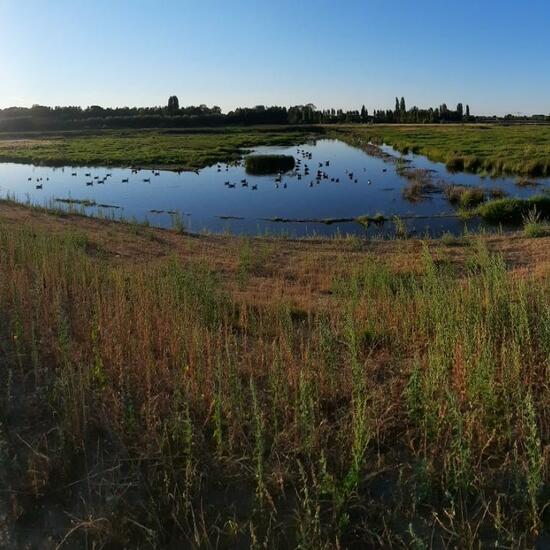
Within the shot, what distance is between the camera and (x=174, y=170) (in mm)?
49844

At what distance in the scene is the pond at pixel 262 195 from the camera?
2709 cm

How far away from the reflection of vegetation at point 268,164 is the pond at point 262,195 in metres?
0.97

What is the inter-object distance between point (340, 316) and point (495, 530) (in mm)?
3751

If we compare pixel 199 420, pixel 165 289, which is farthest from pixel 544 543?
pixel 165 289

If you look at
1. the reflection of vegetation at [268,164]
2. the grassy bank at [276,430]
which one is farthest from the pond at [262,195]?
the grassy bank at [276,430]

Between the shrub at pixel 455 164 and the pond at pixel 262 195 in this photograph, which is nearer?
the pond at pixel 262 195

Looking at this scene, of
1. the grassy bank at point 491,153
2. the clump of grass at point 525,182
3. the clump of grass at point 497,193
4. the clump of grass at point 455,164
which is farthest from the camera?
the clump of grass at point 455,164

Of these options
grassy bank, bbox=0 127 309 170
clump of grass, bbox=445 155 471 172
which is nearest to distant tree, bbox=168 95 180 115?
grassy bank, bbox=0 127 309 170

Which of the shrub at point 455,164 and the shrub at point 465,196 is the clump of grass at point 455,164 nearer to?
the shrub at point 455,164

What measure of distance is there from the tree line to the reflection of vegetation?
6776 centimetres

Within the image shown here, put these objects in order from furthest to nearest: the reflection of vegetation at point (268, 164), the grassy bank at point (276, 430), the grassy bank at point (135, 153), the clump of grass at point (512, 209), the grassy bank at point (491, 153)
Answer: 1. the grassy bank at point (135, 153)
2. the reflection of vegetation at point (268, 164)
3. the grassy bank at point (491, 153)
4. the clump of grass at point (512, 209)
5. the grassy bank at point (276, 430)

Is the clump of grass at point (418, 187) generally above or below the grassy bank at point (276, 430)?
above

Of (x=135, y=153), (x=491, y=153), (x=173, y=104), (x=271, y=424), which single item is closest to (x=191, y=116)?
(x=173, y=104)

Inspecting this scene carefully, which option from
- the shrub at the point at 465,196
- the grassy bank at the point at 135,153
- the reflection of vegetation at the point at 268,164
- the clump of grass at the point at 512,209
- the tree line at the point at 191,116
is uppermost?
the tree line at the point at 191,116
